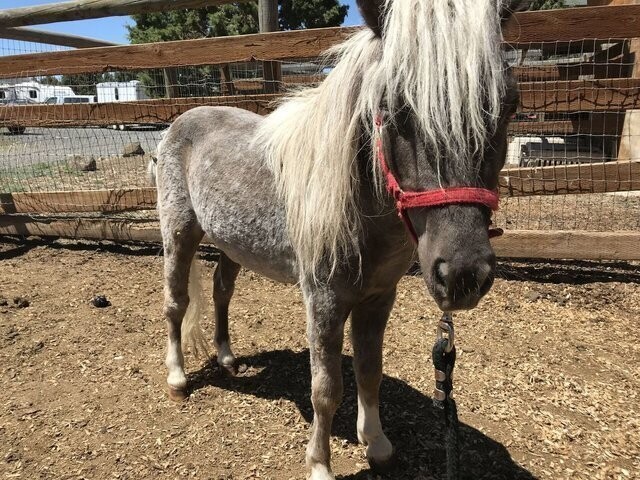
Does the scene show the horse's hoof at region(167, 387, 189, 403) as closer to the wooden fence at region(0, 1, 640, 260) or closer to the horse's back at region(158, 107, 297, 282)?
the horse's back at region(158, 107, 297, 282)

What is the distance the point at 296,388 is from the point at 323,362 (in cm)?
111

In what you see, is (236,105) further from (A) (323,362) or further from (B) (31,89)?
(B) (31,89)

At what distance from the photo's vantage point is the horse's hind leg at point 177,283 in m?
2.91

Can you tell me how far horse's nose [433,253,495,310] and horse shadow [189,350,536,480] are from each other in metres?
1.38

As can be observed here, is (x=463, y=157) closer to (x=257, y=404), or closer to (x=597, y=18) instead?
(x=257, y=404)

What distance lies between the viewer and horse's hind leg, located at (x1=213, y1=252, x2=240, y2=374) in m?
3.29

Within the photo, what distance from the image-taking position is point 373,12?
148 centimetres

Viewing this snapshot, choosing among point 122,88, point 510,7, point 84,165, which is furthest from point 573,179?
point 122,88

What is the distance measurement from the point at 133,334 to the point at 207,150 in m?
1.83

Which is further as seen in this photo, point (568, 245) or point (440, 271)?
point (568, 245)

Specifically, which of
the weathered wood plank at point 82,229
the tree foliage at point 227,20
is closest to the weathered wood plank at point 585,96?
the weathered wood plank at point 82,229

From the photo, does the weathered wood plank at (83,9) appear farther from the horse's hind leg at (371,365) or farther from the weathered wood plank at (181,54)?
Result: the horse's hind leg at (371,365)

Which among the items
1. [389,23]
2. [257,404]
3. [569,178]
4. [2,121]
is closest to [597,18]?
[569,178]

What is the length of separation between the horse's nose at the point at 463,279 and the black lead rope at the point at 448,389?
359 mm
